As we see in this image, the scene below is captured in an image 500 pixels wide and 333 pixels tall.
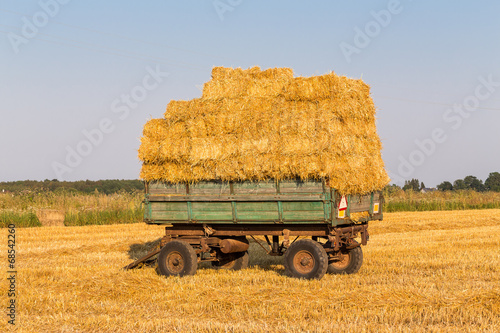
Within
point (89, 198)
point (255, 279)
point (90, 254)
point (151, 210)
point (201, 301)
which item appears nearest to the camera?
point (201, 301)

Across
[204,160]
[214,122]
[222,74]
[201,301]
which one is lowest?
[201,301]

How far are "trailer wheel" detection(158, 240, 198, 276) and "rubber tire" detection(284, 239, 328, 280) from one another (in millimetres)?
1939

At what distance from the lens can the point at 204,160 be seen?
11234 mm

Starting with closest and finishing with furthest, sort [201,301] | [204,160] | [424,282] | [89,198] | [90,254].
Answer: [201,301] < [424,282] < [204,160] < [90,254] < [89,198]

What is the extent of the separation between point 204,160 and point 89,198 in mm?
16496

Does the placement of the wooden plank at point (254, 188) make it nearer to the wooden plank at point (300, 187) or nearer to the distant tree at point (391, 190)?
the wooden plank at point (300, 187)

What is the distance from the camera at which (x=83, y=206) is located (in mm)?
25156

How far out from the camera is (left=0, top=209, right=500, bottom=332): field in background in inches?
288

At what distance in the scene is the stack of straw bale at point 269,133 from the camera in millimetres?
10492

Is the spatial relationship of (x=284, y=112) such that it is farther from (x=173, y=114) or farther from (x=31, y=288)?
(x=31, y=288)

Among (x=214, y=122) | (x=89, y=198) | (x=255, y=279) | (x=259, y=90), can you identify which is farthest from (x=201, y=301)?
(x=89, y=198)

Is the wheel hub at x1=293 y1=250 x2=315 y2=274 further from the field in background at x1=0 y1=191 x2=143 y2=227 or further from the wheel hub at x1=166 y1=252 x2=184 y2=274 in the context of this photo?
the field in background at x1=0 y1=191 x2=143 y2=227

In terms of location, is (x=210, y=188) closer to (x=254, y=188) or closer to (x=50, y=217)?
(x=254, y=188)

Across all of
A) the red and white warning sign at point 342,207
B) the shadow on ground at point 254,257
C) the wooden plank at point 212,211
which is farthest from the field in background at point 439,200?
the wooden plank at point 212,211
